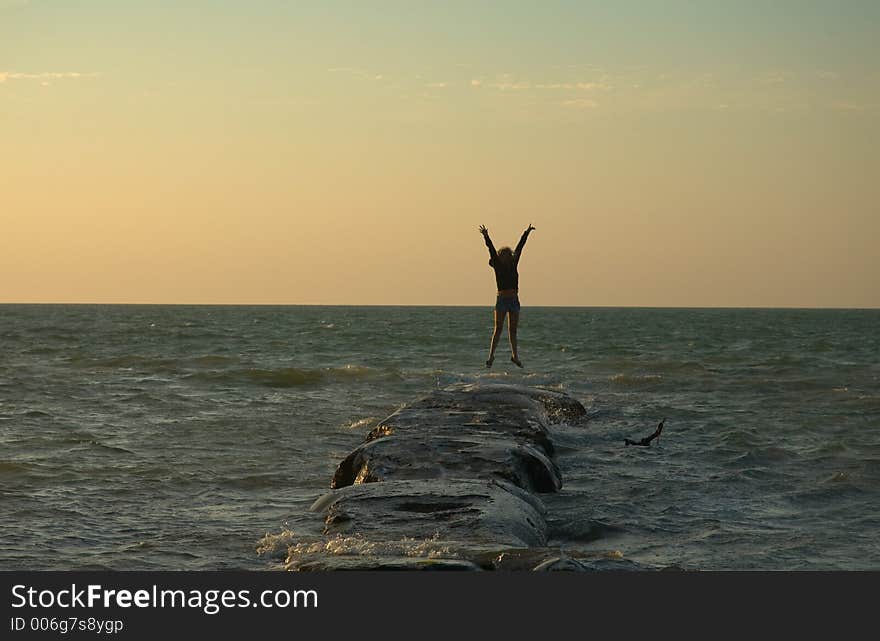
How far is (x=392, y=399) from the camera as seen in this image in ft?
81.6

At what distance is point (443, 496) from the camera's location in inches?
377

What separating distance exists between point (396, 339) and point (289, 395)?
107 feet

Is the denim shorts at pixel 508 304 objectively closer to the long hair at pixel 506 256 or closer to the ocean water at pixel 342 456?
the long hair at pixel 506 256

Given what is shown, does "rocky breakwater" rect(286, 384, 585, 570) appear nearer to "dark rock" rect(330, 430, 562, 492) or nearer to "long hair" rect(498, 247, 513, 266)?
"dark rock" rect(330, 430, 562, 492)

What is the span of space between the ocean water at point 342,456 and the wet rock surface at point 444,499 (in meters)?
0.38

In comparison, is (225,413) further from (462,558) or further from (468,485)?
(462,558)

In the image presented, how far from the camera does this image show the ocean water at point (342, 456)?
10.2 meters

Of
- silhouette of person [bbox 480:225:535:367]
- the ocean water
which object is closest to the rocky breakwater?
the ocean water

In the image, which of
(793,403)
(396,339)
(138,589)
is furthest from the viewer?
(396,339)

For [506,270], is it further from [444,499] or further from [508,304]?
[444,499]

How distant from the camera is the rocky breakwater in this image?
25.8 ft

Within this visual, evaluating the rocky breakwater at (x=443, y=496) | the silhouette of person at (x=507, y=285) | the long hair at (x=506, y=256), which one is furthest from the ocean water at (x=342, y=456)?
the long hair at (x=506, y=256)

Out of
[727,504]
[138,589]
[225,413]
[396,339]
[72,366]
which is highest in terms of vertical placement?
[396,339]

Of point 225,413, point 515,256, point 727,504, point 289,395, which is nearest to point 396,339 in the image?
point 289,395
